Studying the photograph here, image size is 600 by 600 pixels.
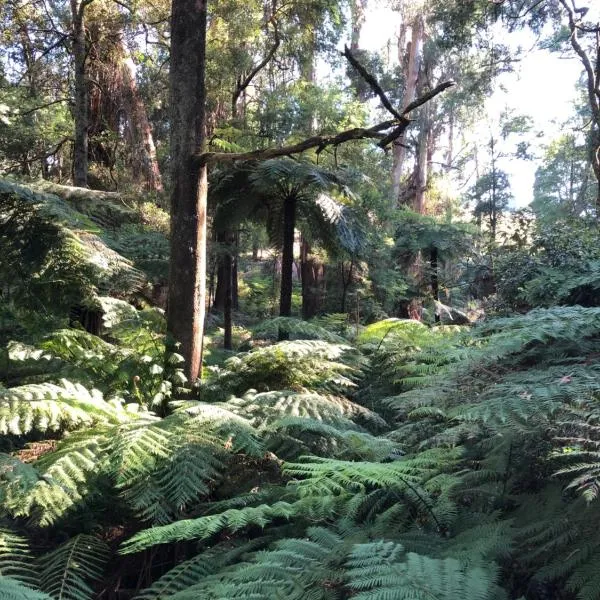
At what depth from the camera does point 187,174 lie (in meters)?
3.82

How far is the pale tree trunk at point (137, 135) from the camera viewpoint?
30.3 feet

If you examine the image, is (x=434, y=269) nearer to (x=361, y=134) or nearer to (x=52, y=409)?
(x=361, y=134)

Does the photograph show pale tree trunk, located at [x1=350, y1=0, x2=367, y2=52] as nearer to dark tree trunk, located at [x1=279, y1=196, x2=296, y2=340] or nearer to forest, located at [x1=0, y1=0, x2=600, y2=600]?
forest, located at [x1=0, y1=0, x2=600, y2=600]

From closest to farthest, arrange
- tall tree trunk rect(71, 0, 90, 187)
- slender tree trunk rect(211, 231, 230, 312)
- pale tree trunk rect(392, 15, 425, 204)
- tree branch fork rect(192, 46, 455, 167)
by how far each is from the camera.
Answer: tree branch fork rect(192, 46, 455, 167), tall tree trunk rect(71, 0, 90, 187), slender tree trunk rect(211, 231, 230, 312), pale tree trunk rect(392, 15, 425, 204)

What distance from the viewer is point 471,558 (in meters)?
1.38

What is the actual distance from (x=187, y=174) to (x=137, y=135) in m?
6.26

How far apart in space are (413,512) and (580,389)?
792 millimetres

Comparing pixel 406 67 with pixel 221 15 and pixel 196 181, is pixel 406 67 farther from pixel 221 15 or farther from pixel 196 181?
pixel 196 181

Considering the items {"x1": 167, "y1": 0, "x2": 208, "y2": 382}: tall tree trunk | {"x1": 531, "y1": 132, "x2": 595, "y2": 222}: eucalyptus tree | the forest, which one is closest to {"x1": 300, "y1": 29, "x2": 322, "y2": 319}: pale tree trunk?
the forest

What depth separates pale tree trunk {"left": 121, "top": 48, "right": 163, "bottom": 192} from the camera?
925 centimetres

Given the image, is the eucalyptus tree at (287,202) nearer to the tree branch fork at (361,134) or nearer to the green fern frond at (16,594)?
the tree branch fork at (361,134)

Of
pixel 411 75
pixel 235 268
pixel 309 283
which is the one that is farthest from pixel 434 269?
pixel 411 75

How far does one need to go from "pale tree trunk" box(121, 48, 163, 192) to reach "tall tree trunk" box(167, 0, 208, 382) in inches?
225

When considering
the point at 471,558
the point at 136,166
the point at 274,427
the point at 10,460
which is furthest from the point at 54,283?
the point at 136,166
